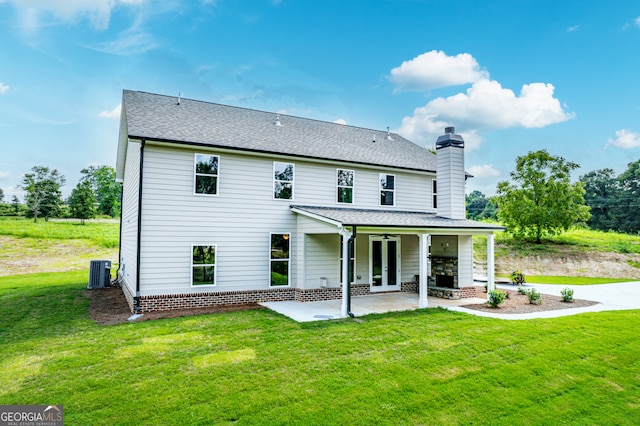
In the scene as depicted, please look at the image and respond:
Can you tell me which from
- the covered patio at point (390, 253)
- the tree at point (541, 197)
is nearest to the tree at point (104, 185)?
the covered patio at point (390, 253)

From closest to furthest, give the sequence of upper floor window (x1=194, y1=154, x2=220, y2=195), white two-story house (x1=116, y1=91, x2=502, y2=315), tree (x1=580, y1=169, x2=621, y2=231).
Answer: white two-story house (x1=116, y1=91, x2=502, y2=315) → upper floor window (x1=194, y1=154, x2=220, y2=195) → tree (x1=580, y1=169, x2=621, y2=231)

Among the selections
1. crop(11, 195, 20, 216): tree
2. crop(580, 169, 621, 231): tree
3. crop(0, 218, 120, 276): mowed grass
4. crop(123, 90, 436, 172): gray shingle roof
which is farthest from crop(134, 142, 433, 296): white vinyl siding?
crop(580, 169, 621, 231): tree

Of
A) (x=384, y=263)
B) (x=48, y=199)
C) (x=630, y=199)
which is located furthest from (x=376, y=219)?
(x=630, y=199)

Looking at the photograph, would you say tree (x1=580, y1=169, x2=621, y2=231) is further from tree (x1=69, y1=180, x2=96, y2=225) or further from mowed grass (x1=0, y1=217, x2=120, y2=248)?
tree (x1=69, y1=180, x2=96, y2=225)

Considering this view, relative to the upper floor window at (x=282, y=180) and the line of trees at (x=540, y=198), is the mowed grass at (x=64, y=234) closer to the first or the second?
the upper floor window at (x=282, y=180)

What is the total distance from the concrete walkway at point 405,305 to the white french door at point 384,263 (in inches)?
26.6

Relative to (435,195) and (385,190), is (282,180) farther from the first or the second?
(435,195)

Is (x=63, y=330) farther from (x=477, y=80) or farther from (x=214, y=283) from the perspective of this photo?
(x=477, y=80)

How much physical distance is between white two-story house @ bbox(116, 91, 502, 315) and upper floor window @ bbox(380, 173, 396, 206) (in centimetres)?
4

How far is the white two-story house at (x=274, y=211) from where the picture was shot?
10906 mm

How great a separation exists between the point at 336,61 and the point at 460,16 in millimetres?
6821

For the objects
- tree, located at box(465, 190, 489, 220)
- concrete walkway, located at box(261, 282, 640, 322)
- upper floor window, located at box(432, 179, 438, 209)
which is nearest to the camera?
concrete walkway, located at box(261, 282, 640, 322)

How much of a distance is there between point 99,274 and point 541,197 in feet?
91.1

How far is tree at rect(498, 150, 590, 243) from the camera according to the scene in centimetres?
2438
